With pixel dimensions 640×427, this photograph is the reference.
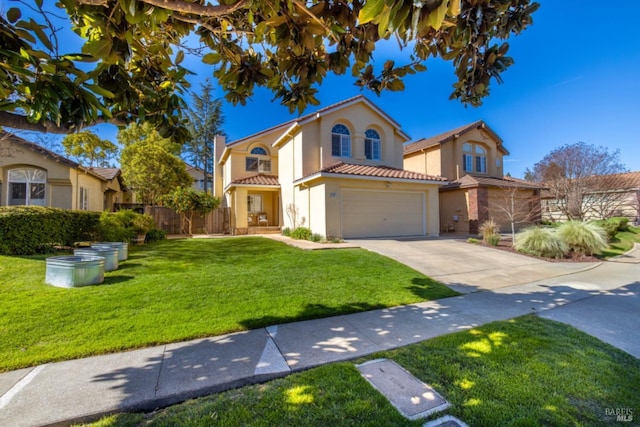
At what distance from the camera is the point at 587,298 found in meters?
6.34

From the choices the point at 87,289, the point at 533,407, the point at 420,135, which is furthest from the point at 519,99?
the point at 87,289

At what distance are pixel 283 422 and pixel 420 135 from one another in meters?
26.8

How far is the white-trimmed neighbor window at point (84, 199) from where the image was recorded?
17.1 metres

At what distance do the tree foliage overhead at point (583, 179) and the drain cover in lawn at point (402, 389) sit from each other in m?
22.2

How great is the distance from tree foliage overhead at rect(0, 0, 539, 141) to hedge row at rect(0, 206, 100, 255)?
8095mm

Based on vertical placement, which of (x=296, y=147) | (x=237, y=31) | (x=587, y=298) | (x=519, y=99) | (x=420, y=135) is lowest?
(x=587, y=298)

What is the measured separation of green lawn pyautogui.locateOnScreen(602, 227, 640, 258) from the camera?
41.4 ft

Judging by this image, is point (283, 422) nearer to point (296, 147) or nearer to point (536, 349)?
point (536, 349)

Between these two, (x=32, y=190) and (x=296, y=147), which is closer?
(x=32, y=190)

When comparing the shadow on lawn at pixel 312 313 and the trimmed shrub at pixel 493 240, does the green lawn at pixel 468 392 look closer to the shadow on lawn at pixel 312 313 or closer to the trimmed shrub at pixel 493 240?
the shadow on lawn at pixel 312 313

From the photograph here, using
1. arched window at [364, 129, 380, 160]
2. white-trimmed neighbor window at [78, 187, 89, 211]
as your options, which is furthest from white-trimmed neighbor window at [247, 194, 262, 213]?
white-trimmed neighbor window at [78, 187, 89, 211]

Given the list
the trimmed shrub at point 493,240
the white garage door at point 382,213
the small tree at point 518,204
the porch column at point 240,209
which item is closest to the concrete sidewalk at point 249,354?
the trimmed shrub at point 493,240

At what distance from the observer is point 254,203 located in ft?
70.4

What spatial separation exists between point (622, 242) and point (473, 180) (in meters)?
8.10
